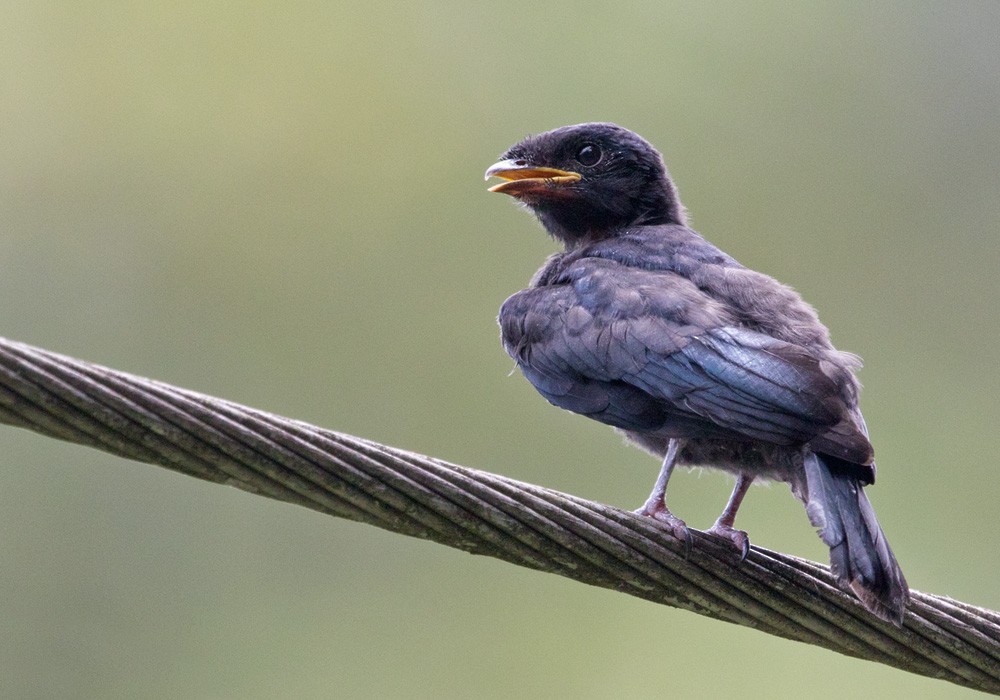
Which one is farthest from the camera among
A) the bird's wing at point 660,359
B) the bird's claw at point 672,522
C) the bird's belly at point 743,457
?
the bird's belly at point 743,457

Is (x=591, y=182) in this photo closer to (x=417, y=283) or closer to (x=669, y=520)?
(x=669, y=520)

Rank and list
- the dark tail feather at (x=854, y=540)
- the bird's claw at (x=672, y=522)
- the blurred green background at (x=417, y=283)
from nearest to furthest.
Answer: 1. the dark tail feather at (x=854, y=540)
2. the bird's claw at (x=672, y=522)
3. the blurred green background at (x=417, y=283)

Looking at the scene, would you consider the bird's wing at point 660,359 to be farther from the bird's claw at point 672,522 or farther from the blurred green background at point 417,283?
the blurred green background at point 417,283

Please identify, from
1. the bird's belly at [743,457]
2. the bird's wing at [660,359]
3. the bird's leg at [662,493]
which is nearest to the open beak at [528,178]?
the bird's wing at [660,359]

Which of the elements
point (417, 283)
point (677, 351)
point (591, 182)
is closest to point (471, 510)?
point (677, 351)

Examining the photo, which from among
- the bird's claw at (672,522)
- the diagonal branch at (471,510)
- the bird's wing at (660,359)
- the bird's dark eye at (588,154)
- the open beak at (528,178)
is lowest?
the diagonal branch at (471,510)

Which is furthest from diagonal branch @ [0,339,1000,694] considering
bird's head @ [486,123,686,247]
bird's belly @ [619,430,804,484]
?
bird's head @ [486,123,686,247]

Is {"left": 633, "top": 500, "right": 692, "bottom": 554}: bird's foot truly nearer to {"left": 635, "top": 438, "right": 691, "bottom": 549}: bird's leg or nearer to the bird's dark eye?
{"left": 635, "top": 438, "right": 691, "bottom": 549}: bird's leg

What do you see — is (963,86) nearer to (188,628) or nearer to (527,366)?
(188,628)
